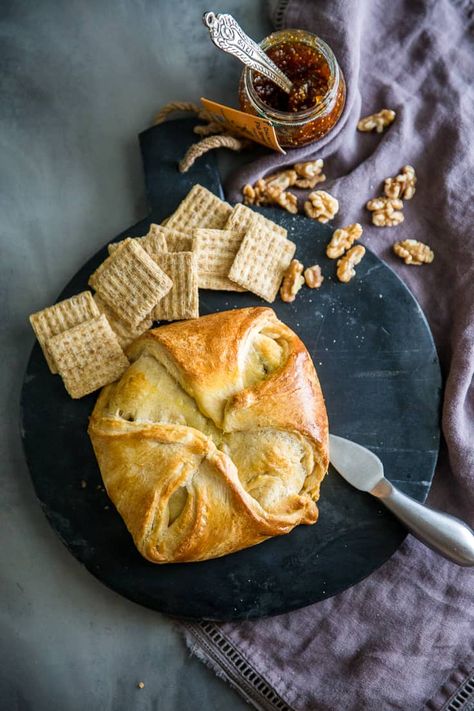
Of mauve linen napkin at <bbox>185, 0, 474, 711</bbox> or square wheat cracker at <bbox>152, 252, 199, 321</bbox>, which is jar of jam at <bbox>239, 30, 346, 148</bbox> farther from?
square wheat cracker at <bbox>152, 252, 199, 321</bbox>

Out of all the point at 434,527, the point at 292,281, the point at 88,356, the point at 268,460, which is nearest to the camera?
the point at 268,460

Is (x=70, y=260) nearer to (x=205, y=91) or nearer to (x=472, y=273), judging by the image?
(x=205, y=91)

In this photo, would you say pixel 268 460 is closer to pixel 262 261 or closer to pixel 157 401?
pixel 157 401

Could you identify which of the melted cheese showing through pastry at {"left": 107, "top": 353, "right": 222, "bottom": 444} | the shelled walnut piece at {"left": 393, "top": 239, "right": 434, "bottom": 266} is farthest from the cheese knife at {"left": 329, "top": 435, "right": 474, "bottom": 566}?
the shelled walnut piece at {"left": 393, "top": 239, "right": 434, "bottom": 266}

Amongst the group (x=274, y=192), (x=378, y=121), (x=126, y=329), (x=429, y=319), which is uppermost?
(x=378, y=121)

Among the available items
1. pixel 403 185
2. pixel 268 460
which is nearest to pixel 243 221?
pixel 403 185

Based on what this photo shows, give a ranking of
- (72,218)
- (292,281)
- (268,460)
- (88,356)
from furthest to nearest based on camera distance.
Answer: (72,218) < (292,281) < (88,356) < (268,460)
